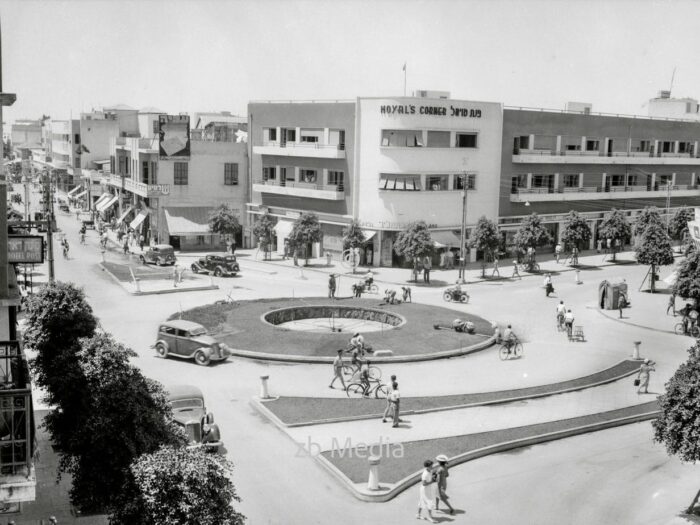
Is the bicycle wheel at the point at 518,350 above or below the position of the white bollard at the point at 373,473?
above

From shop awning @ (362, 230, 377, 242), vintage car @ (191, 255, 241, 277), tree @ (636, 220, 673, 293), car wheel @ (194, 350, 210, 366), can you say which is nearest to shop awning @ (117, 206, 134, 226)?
vintage car @ (191, 255, 241, 277)

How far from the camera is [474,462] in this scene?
68.2ft

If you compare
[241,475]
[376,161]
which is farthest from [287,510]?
[376,161]

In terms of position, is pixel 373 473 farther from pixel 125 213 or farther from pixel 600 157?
pixel 125 213

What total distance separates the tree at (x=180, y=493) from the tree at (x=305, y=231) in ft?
146

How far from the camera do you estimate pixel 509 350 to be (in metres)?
31.7

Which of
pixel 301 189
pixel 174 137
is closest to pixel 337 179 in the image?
pixel 301 189

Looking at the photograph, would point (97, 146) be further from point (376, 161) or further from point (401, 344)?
point (401, 344)

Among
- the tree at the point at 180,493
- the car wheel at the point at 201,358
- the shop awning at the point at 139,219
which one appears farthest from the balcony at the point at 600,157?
the tree at the point at 180,493

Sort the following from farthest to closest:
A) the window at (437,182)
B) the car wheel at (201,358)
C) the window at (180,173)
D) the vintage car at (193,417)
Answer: the window at (180,173) < the window at (437,182) < the car wheel at (201,358) < the vintage car at (193,417)

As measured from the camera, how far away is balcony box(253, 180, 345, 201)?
198ft

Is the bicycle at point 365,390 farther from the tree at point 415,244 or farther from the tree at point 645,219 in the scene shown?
the tree at point 645,219

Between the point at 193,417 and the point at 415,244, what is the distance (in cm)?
3117

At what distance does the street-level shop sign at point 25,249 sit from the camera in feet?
60.3
